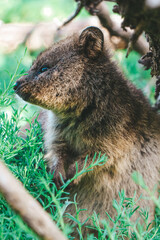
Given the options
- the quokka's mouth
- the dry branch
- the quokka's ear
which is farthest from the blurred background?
the dry branch

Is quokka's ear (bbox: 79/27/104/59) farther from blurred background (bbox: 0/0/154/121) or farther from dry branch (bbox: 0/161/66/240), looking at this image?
dry branch (bbox: 0/161/66/240)

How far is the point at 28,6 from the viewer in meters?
9.48

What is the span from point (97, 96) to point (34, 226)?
5.32 feet

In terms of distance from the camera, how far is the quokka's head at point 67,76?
2.89 meters

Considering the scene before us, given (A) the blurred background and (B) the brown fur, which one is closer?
(B) the brown fur

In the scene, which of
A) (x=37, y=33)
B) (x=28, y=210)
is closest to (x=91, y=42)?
(x=28, y=210)

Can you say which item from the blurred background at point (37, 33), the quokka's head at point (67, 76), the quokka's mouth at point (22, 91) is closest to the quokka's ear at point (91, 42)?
the quokka's head at point (67, 76)

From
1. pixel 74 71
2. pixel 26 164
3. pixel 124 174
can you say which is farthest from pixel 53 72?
pixel 124 174

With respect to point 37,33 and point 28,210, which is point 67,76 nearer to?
point 28,210

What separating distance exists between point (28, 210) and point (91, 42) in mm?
1902

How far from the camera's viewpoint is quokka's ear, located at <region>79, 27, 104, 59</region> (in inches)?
116

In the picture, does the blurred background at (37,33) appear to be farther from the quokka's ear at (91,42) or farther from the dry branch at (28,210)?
the dry branch at (28,210)

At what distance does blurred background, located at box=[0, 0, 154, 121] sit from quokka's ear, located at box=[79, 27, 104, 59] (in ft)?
5.01

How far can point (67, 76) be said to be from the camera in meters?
2.92
